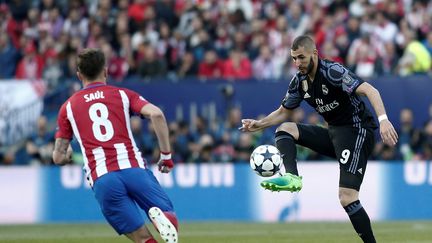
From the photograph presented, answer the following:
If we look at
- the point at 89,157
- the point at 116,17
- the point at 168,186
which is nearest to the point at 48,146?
the point at 168,186

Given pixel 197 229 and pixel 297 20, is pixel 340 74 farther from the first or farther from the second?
pixel 297 20

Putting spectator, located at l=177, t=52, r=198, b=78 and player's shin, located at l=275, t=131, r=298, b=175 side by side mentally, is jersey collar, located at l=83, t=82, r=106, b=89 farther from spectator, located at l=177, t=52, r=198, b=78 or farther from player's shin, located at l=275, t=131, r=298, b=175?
spectator, located at l=177, t=52, r=198, b=78

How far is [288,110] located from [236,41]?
10.2m

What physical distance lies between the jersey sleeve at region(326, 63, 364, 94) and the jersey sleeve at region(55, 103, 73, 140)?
2825 millimetres

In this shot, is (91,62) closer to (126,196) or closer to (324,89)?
(126,196)

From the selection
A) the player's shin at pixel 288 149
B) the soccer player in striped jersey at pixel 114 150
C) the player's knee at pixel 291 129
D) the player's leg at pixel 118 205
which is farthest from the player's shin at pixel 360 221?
the player's leg at pixel 118 205

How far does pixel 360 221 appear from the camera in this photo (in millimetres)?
10406

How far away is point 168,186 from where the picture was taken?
1844 centimetres

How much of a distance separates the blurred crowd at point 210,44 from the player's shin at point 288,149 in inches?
316

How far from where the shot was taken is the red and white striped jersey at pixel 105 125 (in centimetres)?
876

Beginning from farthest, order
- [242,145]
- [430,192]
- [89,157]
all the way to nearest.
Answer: [242,145] → [430,192] → [89,157]

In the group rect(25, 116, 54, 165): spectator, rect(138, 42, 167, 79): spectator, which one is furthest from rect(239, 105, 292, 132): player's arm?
rect(138, 42, 167, 79): spectator

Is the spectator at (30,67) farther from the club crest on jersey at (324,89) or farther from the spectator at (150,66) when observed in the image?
the club crest on jersey at (324,89)

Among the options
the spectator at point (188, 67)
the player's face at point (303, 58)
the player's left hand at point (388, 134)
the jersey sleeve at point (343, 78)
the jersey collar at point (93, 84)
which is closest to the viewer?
the jersey collar at point (93, 84)
